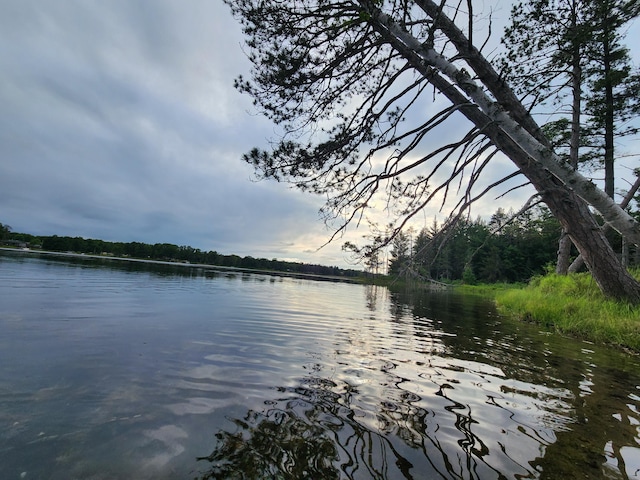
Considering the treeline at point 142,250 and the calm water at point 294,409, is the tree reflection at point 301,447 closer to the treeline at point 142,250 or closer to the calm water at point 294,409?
the calm water at point 294,409

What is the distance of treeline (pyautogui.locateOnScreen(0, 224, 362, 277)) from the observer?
95312 mm

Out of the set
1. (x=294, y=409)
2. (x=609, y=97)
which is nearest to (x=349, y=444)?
(x=294, y=409)

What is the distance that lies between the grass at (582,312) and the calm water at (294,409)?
209 centimetres

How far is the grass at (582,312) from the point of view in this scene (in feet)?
25.2

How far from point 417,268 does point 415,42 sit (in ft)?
16.0

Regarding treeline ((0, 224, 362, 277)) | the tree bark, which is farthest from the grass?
treeline ((0, 224, 362, 277))

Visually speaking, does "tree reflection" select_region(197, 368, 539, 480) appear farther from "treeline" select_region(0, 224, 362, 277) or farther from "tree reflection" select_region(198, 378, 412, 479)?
"treeline" select_region(0, 224, 362, 277)

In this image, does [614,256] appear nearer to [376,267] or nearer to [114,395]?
[376,267]

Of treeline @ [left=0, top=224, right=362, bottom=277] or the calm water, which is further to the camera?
treeline @ [left=0, top=224, right=362, bottom=277]

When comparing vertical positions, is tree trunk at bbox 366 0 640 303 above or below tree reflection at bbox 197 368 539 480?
above

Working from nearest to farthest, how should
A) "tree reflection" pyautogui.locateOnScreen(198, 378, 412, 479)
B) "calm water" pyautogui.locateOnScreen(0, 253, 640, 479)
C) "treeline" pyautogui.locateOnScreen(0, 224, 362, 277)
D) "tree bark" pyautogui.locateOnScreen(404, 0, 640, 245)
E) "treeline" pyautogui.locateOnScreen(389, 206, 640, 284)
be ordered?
"tree reflection" pyautogui.locateOnScreen(198, 378, 412, 479), "calm water" pyautogui.locateOnScreen(0, 253, 640, 479), "tree bark" pyautogui.locateOnScreen(404, 0, 640, 245), "treeline" pyautogui.locateOnScreen(389, 206, 640, 284), "treeline" pyautogui.locateOnScreen(0, 224, 362, 277)

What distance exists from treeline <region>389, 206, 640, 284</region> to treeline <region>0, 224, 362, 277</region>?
33694 mm

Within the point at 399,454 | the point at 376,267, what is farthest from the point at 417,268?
the point at 399,454

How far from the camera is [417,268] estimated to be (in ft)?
24.0
